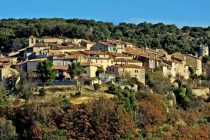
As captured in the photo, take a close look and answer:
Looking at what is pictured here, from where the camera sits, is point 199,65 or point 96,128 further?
point 199,65

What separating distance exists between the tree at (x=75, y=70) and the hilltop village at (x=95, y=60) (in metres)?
0.93

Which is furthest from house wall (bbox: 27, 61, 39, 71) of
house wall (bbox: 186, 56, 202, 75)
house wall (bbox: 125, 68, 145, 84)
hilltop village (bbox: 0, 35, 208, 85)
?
house wall (bbox: 186, 56, 202, 75)

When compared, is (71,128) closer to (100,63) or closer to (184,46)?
(100,63)

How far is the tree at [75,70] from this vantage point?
1887 inches

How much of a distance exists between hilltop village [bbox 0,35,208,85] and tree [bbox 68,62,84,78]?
0.93 meters

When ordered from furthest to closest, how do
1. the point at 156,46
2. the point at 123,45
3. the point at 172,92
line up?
the point at 156,46, the point at 123,45, the point at 172,92

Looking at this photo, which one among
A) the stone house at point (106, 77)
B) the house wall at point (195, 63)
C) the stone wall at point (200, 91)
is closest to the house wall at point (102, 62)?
the stone house at point (106, 77)

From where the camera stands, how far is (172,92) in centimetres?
5403

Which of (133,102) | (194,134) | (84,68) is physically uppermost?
(84,68)

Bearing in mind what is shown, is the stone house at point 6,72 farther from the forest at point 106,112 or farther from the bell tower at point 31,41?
the bell tower at point 31,41

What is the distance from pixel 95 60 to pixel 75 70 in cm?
695

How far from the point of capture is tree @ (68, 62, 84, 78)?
157ft

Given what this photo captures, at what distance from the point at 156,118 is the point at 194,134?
4.19 metres

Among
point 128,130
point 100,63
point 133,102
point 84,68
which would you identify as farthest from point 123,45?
point 128,130
